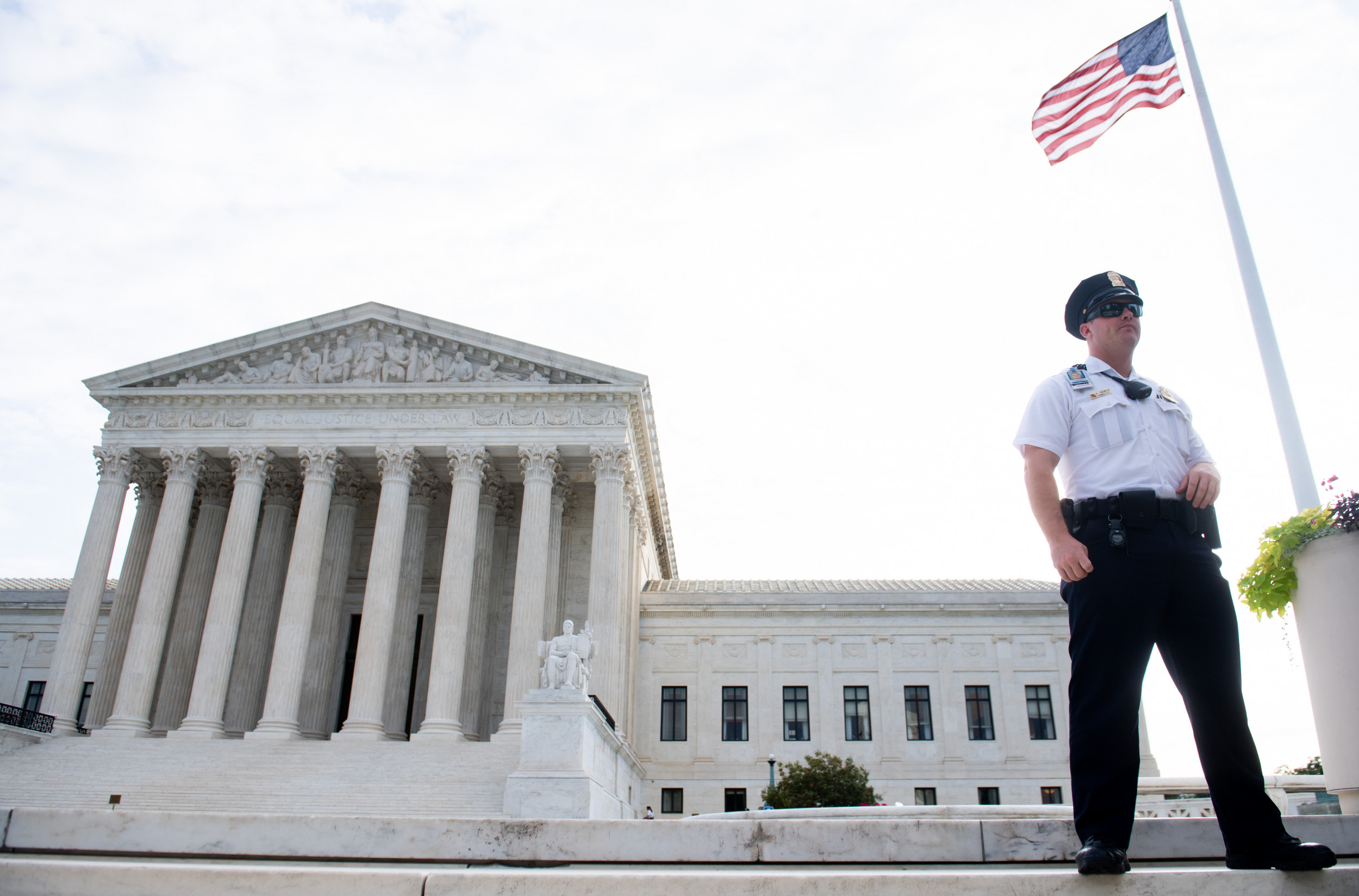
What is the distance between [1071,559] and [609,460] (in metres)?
29.2

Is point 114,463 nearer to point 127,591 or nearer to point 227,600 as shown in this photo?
point 127,591

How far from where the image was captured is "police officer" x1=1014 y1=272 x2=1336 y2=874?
4.84 m

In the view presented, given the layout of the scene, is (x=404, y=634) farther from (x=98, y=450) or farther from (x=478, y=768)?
(x=98, y=450)

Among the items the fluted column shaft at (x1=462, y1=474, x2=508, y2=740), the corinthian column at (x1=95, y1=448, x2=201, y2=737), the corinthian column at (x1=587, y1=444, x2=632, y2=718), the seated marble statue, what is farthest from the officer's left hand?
the corinthian column at (x1=95, y1=448, x2=201, y2=737)

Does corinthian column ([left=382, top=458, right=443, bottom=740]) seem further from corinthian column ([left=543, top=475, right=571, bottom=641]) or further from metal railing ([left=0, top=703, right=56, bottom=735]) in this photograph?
metal railing ([left=0, top=703, right=56, bottom=735])

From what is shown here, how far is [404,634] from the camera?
115 feet

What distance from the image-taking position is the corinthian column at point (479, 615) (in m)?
34.7

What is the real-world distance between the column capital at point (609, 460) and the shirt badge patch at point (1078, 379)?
28.4 m

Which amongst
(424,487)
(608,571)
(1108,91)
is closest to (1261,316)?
(1108,91)

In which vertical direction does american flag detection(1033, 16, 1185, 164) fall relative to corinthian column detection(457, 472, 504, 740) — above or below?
above

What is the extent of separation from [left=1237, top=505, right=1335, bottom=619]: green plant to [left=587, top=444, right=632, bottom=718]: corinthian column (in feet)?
80.0

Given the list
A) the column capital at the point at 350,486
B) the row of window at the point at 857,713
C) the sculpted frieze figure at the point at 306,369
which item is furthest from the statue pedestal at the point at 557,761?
the sculpted frieze figure at the point at 306,369

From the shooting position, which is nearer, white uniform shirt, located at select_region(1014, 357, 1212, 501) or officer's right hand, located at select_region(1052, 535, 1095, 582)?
officer's right hand, located at select_region(1052, 535, 1095, 582)

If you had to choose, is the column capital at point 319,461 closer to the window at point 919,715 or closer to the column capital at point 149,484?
the column capital at point 149,484
